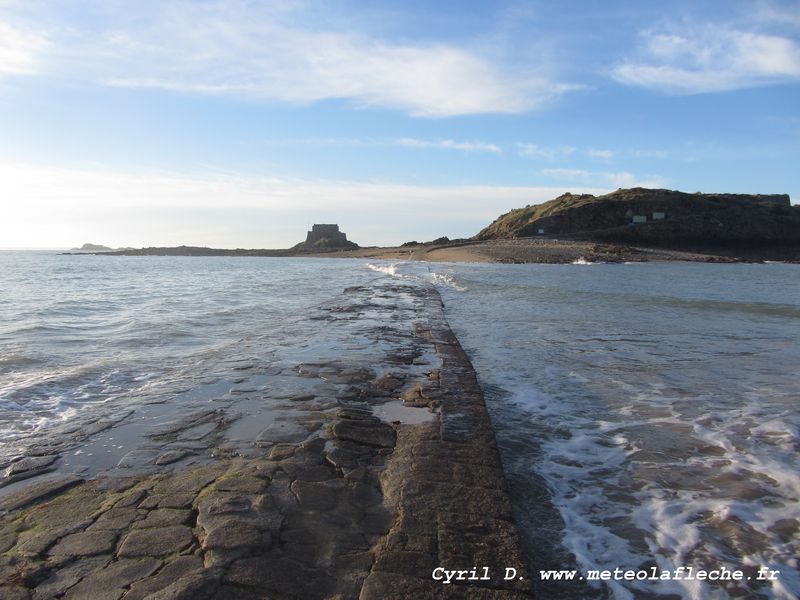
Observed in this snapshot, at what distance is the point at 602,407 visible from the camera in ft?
20.6

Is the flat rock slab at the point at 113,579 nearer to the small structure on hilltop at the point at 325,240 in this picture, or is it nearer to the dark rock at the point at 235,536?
the dark rock at the point at 235,536

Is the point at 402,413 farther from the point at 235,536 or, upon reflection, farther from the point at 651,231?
the point at 651,231

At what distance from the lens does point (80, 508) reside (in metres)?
3.44

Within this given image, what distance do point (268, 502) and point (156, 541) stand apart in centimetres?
71

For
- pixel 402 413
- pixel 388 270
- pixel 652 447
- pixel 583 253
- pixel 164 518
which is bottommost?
pixel 652 447

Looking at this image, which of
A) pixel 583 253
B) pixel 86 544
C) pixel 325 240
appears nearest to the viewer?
pixel 86 544

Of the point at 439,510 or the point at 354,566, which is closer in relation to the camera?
the point at 354,566

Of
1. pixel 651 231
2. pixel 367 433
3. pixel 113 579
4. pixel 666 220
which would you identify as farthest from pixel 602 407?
pixel 666 220

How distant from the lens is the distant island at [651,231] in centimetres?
5897

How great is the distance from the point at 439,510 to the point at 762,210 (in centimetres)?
8669

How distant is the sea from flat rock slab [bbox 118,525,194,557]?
6.83 ft

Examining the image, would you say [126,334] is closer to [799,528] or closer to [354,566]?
[354,566]

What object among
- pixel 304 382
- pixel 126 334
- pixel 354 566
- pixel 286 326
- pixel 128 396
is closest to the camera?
pixel 354 566

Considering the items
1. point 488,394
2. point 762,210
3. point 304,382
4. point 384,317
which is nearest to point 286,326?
point 384,317
